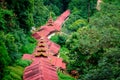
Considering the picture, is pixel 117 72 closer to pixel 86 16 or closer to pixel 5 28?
pixel 5 28

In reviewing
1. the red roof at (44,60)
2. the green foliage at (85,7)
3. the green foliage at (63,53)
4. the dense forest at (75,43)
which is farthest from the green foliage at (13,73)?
the green foliage at (85,7)

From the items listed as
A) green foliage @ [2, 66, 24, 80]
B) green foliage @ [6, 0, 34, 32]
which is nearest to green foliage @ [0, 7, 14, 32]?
green foliage @ [6, 0, 34, 32]

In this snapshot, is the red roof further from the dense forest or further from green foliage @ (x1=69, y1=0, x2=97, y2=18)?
green foliage @ (x1=69, y1=0, x2=97, y2=18)

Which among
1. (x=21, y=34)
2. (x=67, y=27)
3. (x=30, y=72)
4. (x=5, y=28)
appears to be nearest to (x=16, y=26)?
(x=21, y=34)

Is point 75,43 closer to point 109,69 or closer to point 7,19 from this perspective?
point 7,19

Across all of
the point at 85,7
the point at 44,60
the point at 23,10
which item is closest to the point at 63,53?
the point at 23,10

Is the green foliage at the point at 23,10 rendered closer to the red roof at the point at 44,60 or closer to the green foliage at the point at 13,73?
the red roof at the point at 44,60

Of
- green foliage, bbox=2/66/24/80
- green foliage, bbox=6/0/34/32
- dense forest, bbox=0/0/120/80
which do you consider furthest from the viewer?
green foliage, bbox=6/0/34/32

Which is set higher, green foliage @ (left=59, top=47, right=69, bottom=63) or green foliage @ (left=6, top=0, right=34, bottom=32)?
green foliage @ (left=6, top=0, right=34, bottom=32)

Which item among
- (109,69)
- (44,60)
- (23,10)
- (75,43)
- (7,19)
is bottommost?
(109,69)

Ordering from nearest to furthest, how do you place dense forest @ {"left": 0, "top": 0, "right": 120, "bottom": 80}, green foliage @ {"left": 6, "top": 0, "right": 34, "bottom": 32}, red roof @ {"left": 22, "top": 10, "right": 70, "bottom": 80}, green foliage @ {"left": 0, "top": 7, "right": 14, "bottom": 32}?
dense forest @ {"left": 0, "top": 0, "right": 120, "bottom": 80}
red roof @ {"left": 22, "top": 10, "right": 70, "bottom": 80}
green foliage @ {"left": 0, "top": 7, "right": 14, "bottom": 32}
green foliage @ {"left": 6, "top": 0, "right": 34, "bottom": 32}
